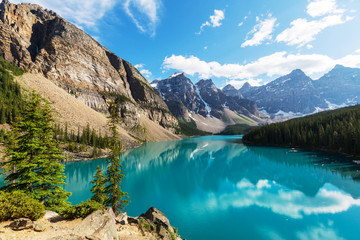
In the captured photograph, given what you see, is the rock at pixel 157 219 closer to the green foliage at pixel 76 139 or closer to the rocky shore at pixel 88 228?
the rocky shore at pixel 88 228

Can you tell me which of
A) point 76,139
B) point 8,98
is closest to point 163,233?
point 76,139

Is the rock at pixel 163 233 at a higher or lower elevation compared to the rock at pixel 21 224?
lower

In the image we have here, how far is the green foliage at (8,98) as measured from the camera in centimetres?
6020

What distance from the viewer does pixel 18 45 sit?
119 metres

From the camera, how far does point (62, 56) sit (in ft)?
448

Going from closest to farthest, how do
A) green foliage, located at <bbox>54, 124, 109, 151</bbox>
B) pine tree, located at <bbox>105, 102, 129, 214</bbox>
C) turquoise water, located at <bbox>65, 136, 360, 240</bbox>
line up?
pine tree, located at <bbox>105, 102, 129, 214</bbox> → turquoise water, located at <bbox>65, 136, 360, 240</bbox> → green foliage, located at <bbox>54, 124, 109, 151</bbox>

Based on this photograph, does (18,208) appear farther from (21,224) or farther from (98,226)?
(98,226)

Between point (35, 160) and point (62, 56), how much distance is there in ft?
520

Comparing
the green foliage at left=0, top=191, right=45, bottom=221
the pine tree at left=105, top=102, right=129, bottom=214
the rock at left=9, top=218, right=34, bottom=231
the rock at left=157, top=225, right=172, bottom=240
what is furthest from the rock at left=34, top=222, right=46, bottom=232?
the rock at left=157, top=225, right=172, bottom=240

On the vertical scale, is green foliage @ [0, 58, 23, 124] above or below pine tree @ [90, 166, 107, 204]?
above

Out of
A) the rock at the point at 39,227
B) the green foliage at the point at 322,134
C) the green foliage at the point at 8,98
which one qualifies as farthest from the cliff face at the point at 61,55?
the rock at the point at 39,227

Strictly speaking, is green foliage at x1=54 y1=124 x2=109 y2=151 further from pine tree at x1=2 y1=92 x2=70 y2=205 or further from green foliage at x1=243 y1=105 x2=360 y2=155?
green foliage at x1=243 y1=105 x2=360 y2=155

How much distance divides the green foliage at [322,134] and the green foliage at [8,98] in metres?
122

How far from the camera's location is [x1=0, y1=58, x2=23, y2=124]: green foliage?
60197 mm
